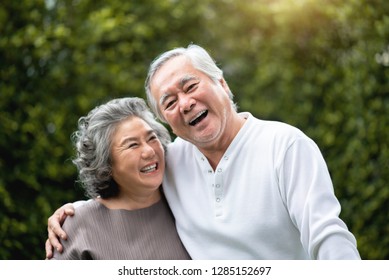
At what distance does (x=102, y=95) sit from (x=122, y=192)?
189 cm

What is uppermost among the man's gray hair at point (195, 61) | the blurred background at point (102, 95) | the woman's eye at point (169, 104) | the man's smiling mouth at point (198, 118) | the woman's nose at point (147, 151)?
the man's gray hair at point (195, 61)

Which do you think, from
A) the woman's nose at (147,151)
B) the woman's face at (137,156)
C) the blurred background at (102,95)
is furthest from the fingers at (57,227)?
the blurred background at (102,95)

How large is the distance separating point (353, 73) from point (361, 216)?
1033 mm

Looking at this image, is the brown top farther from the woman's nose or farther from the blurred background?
the blurred background

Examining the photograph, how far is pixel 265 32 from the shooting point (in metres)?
7.54

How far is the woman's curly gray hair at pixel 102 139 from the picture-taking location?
2.85 m

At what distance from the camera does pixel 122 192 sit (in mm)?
2961

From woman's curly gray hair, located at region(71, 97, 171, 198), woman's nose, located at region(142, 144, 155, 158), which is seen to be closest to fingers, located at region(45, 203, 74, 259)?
woman's curly gray hair, located at region(71, 97, 171, 198)

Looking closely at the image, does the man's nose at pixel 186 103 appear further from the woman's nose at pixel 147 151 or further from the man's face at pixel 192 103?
the woman's nose at pixel 147 151

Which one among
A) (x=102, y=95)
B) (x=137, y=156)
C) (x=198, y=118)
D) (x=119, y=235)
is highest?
(x=198, y=118)

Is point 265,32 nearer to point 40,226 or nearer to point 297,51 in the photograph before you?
point 297,51

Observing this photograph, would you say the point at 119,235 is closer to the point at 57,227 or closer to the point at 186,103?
the point at 57,227

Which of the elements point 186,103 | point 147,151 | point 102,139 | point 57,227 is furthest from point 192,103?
point 57,227
